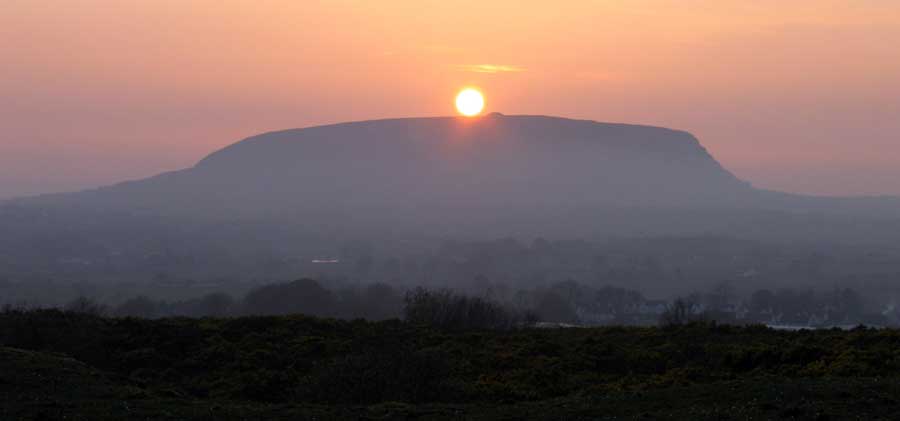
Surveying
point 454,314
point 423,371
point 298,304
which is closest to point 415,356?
point 423,371

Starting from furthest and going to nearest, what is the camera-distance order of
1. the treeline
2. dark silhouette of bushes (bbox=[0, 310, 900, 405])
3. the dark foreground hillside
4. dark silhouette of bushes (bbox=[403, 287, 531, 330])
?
the treeline
dark silhouette of bushes (bbox=[403, 287, 531, 330])
dark silhouette of bushes (bbox=[0, 310, 900, 405])
the dark foreground hillside

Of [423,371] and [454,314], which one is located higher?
[454,314]

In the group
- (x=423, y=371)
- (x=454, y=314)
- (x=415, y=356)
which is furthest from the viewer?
(x=454, y=314)

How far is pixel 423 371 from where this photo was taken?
27000 mm

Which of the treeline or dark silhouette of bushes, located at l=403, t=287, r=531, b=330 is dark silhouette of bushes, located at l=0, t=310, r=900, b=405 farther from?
the treeline

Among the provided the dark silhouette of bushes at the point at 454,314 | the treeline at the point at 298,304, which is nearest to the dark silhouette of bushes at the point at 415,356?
the dark silhouette of bushes at the point at 454,314

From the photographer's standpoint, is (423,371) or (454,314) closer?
(423,371)

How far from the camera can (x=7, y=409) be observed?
21406mm

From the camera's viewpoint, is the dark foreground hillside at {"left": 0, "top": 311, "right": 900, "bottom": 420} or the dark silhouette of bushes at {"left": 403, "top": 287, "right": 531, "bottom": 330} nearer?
the dark foreground hillside at {"left": 0, "top": 311, "right": 900, "bottom": 420}

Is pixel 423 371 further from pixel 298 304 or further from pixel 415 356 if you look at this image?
pixel 298 304

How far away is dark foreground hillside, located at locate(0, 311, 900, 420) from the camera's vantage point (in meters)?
22.2

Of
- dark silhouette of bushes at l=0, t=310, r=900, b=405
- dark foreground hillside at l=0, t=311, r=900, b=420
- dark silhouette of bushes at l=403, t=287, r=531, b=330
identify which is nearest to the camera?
dark foreground hillside at l=0, t=311, r=900, b=420

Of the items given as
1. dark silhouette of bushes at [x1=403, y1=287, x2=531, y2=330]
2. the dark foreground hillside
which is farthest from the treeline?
the dark foreground hillside

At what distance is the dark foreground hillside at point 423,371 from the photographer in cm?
2225
